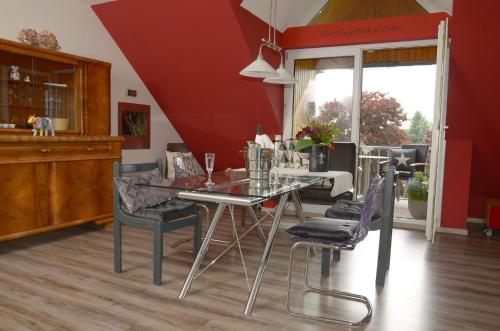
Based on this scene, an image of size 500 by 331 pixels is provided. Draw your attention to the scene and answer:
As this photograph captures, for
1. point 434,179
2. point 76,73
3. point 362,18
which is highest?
point 362,18

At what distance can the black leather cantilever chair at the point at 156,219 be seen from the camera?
112 inches

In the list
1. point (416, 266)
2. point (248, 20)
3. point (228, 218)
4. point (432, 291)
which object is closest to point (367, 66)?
point (248, 20)

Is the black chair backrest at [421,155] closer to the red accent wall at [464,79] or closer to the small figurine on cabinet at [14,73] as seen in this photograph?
the red accent wall at [464,79]

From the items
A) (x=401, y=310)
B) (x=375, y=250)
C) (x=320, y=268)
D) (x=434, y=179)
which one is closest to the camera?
(x=401, y=310)

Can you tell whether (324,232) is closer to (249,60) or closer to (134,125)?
(249,60)

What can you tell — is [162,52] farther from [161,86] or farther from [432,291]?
[432,291]

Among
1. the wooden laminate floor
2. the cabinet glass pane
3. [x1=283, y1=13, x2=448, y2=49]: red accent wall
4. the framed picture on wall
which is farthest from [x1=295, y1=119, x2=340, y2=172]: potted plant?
the framed picture on wall

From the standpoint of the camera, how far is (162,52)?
5.12 m

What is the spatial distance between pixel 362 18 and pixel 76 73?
3645 millimetres

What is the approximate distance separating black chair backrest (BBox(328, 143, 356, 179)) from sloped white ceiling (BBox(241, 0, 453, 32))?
1.82 m

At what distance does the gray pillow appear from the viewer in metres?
6.81

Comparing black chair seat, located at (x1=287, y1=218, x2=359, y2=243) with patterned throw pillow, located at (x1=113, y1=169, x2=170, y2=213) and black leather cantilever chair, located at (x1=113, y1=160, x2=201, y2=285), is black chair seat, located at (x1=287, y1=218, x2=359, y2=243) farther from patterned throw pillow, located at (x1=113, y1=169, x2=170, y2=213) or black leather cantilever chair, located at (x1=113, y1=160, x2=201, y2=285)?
patterned throw pillow, located at (x1=113, y1=169, x2=170, y2=213)

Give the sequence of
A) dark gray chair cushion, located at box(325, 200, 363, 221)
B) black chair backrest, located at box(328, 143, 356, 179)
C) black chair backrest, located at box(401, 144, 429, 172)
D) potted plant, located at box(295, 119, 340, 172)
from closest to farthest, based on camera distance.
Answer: dark gray chair cushion, located at box(325, 200, 363, 221) → potted plant, located at box(295, 119, 340, 172) → black chair backrest, located at box(328, 143, 356, 179) → black chair backrest, located at box(401, 144, 429, 172)

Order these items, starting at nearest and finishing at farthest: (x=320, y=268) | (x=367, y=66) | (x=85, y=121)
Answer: (x=320, y=268)
(x=85, y=121)
(x=367, y=66)
